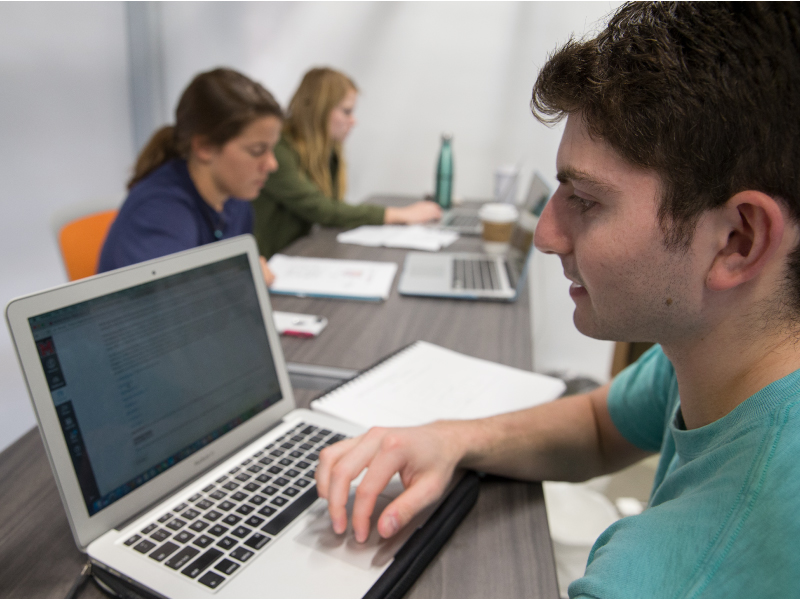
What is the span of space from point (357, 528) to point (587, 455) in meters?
0.39

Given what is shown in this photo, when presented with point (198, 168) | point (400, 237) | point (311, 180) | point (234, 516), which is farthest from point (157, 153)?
point (234, 516)

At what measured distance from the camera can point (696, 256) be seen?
1.62ft

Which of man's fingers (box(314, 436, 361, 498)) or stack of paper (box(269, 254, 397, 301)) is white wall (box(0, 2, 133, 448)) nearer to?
stack of paper (box(269, 254, 397, 301))

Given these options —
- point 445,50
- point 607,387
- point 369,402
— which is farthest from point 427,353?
point 445,50

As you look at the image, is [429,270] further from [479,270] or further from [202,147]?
Result: [202,147]

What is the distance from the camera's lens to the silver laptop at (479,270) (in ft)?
4.81

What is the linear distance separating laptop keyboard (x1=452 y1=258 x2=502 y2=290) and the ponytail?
0.83 meters

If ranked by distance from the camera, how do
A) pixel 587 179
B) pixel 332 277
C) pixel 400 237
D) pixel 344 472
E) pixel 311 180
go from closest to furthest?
pixel 587 179, pixel 344 472, pixel 332 277, pixel 400 237, pixel 311 180

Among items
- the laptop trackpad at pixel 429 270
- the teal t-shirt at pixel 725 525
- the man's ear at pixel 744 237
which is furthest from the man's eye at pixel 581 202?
the laptop trackpad at pixel 429 270

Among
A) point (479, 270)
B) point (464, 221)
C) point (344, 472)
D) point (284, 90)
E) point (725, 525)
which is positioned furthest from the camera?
point (284, 90)

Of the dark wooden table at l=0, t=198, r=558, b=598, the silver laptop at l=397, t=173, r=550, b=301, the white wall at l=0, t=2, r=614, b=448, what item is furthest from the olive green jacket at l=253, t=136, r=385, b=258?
the dark wooden table at l=0, t=198, r=558, b=598

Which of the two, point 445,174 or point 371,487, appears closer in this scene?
point 371,487

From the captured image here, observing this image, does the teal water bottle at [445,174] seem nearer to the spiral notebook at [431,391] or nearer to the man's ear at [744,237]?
the spiral notebook at [431,391]

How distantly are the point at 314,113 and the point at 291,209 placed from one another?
47cm
